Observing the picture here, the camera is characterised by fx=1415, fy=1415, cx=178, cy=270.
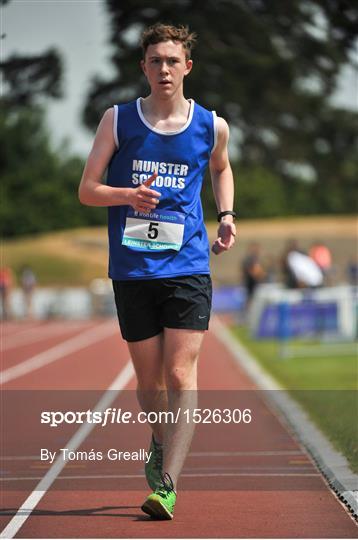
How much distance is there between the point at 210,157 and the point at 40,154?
71046mm

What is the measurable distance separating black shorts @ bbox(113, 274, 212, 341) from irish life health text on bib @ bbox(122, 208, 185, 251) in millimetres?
159

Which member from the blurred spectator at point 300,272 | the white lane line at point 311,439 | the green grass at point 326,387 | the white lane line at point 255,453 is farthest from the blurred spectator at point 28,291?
the white lane line at point 255,453

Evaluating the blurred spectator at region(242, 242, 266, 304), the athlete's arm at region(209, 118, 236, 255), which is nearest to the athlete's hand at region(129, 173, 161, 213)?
the athlete's arm at region(209, 118, 236, 255)

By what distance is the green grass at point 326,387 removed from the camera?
9.95 meters

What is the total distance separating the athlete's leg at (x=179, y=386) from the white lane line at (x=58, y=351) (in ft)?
33.4

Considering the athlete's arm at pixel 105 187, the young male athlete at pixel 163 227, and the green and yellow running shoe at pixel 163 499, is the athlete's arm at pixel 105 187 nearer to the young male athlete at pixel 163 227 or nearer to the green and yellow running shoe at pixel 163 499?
the young male athlete at pixel 163 227

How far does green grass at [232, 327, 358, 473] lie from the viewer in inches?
392

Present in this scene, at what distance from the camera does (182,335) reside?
6391 mm

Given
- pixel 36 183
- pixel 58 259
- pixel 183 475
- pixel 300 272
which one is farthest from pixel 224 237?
pixel 36 183

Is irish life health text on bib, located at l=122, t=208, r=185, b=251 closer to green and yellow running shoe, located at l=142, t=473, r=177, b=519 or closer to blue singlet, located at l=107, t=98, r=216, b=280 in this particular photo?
blue singlet, located at l=107, t=98, r=216, b=280

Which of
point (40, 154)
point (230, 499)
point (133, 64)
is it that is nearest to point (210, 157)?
point (230, 499)

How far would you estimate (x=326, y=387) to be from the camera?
48.8 ft

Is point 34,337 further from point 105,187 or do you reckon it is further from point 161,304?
point 105,187

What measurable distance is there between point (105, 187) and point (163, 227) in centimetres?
32
